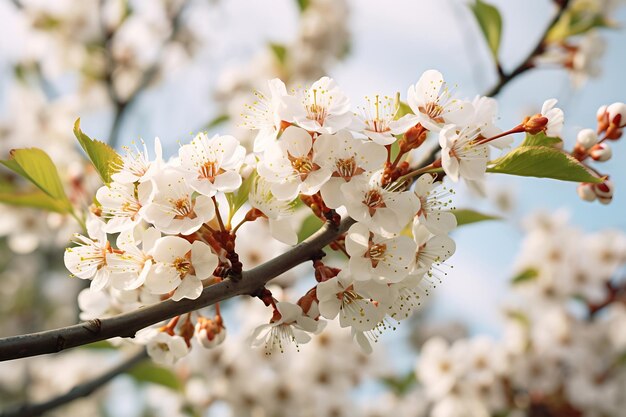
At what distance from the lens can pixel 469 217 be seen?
4.94 feet

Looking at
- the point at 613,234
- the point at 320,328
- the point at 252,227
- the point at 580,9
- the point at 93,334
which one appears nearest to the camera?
the point at 93,334

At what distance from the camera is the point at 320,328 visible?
116 cm

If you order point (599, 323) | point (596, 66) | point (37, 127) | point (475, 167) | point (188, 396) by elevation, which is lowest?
point (599, 323)

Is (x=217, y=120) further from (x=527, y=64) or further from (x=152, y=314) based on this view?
(x=152, y=314)

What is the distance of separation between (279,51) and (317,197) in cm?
341

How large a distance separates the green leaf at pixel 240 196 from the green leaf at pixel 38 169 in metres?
0.48

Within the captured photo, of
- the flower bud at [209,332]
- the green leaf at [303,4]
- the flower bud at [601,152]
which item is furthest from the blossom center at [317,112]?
the green leaf at [303,4]

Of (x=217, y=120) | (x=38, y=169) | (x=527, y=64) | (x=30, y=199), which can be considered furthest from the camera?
(x=217, y=120)

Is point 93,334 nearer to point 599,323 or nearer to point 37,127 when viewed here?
point 599,323

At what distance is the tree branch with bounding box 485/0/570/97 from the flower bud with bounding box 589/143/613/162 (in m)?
0.79

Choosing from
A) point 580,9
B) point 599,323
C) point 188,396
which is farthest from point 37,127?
point 599,323

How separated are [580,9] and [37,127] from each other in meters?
4.12

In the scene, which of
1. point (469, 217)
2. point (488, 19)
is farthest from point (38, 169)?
Answer: point (488, 19)

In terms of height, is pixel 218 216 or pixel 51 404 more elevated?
pixel 218 216
